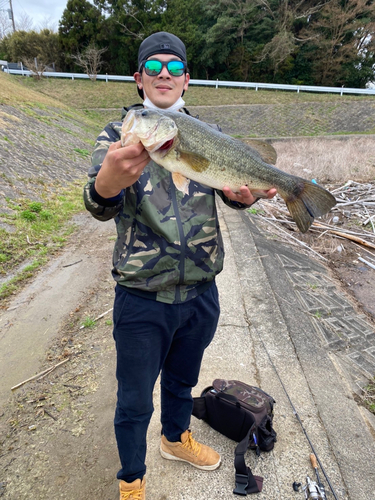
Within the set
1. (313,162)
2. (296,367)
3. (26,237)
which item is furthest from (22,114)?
(296,367)

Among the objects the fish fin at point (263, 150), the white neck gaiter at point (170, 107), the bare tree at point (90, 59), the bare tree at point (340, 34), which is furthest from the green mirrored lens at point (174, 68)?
the bare tree at point (340, 34)

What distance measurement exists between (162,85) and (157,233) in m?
0.94

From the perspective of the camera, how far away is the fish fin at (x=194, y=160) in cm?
192

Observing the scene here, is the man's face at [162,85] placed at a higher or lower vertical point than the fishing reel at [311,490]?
higher

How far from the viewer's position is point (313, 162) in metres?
14.2

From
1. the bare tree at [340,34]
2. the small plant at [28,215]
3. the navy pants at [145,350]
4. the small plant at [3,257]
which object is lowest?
the small plant at [3,257]

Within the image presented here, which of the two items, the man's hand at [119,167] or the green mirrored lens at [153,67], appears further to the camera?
the green mirrored lens at [153,67]

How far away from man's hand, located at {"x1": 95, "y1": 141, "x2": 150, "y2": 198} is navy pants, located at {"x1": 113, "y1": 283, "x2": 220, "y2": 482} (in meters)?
0.65

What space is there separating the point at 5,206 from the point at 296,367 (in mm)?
6928

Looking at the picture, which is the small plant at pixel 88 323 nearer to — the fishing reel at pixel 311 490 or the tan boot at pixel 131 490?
the tan boot at pixel 131 490

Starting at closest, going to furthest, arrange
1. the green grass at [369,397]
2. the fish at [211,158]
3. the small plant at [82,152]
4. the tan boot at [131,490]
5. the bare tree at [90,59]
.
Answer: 1. the fish at [211,158]
2. the tan boot at [131,490]
3. the green grass at [369,397]
4. the small plant at [82,152]
5. the bare tree at [90,59]

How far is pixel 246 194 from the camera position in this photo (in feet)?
6.86

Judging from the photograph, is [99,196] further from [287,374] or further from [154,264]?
[287,374]

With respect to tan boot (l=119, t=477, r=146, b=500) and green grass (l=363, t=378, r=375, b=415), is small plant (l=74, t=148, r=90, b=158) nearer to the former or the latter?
green grass (l=363, t=378, r=375, b=415)
